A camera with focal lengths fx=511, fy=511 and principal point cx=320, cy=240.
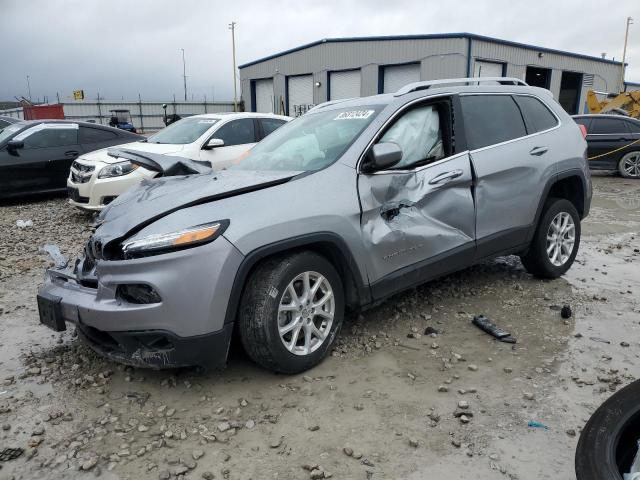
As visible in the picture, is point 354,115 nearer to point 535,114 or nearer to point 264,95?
point 535,114

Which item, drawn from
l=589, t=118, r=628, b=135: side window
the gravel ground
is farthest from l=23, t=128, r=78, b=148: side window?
l=589, t=118, r=628, b=135: side window

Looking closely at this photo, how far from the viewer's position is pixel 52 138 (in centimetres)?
914

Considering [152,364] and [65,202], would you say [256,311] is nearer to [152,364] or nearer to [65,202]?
[152,364]

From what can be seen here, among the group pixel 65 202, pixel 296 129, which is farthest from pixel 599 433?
pixel 65 202

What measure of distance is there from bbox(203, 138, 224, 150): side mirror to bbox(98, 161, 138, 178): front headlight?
1164 millimetres

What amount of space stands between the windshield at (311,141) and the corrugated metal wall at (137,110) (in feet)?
105

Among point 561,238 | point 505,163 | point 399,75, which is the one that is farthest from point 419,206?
point 399,75

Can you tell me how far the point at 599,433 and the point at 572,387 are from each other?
128cm

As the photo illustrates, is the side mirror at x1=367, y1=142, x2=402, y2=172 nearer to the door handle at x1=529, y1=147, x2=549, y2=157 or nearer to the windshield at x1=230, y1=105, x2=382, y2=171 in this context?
the windshield at x1=230, y1=105, x2=382, y2=171

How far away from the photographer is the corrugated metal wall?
110ft

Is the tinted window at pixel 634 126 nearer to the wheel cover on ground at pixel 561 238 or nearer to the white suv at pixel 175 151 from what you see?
the white suv at pixel 175 151

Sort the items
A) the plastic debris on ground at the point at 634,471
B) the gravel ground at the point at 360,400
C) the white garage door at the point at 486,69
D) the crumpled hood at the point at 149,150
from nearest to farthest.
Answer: the plastic debris on ground at the point at 634,471 < the gravel ground at the point at 360,400 < the crumpled hood at the point at 149,150 < the white garage door at the point at 486,69

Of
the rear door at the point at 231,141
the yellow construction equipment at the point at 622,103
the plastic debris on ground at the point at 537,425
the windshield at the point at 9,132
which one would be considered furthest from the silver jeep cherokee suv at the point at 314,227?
the yellow construction equipment at the point at 622,103

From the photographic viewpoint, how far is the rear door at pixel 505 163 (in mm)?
4094
